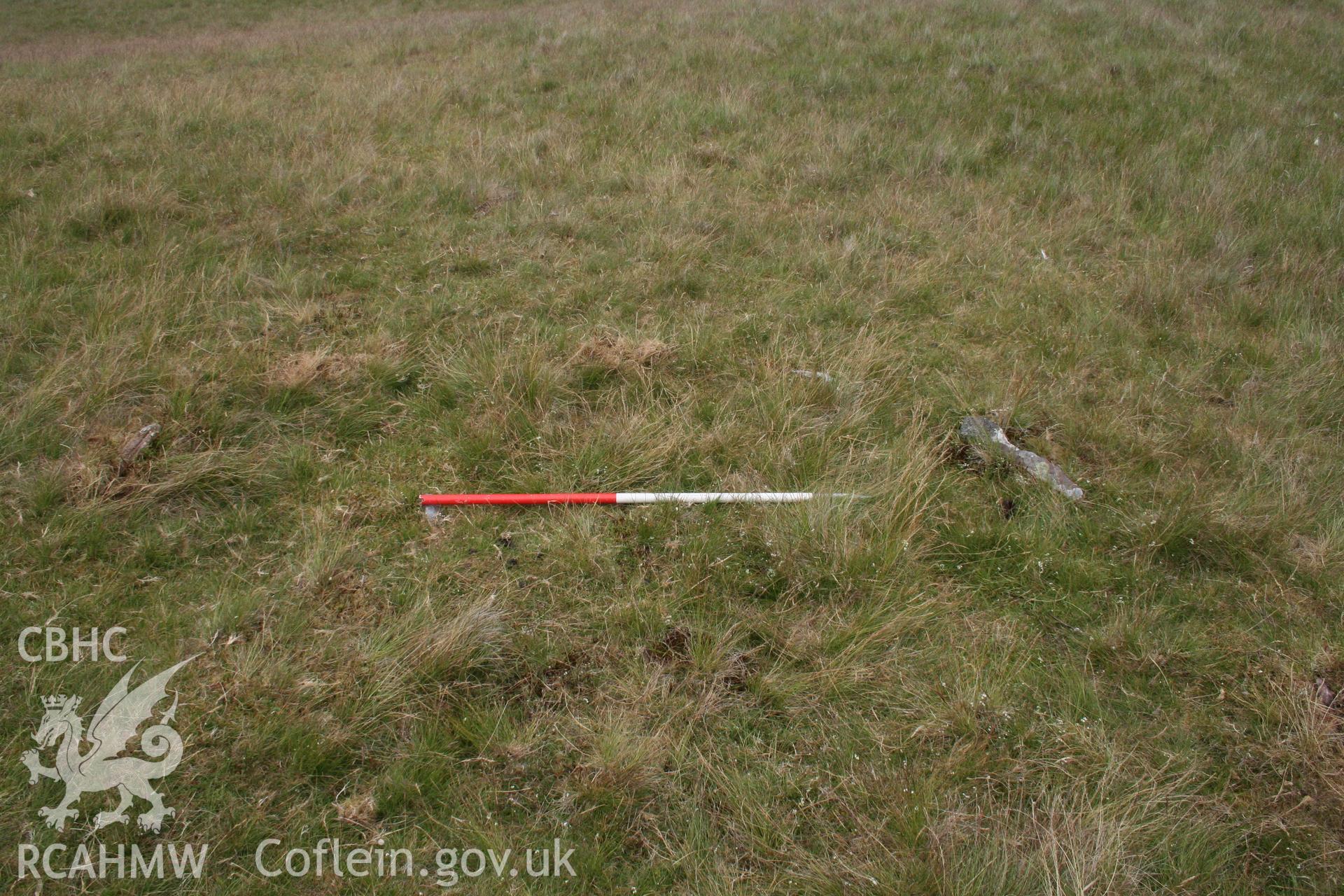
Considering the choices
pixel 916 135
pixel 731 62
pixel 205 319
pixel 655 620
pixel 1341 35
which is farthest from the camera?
pixel 1341 35

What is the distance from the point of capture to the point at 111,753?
2.43 metres

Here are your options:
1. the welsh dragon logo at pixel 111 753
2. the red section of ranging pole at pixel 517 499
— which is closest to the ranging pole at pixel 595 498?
the red section of ranging pole at pixel 517 499

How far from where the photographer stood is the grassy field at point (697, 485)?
2.43m

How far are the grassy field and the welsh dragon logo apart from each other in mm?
50

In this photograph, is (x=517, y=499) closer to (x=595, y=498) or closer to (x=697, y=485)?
(x=595, y=498)

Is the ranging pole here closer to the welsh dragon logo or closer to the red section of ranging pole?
the red section of ranging pole

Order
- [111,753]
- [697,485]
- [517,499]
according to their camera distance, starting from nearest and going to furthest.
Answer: [111,753] → [517,499] → [697,485]

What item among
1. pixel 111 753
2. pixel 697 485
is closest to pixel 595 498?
pixel 697 485

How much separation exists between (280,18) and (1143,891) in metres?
19.5

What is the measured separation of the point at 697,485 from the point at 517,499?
749 mm

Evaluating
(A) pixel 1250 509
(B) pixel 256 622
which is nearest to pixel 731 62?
(A) pixel 1250 509

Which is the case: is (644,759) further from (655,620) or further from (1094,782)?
(1094,782)

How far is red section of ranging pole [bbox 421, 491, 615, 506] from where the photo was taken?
3.49 m

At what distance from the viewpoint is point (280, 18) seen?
16844 millimetres
